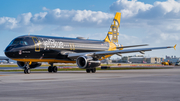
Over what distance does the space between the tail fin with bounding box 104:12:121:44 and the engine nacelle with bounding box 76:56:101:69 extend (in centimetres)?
1191

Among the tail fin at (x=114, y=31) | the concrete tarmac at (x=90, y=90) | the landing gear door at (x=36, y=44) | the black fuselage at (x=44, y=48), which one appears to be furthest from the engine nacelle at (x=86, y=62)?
the concrete tarmac at (x=90, y=90)

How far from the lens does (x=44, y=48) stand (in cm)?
3088

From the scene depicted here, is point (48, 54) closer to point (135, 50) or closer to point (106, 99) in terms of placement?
point (135, 50)

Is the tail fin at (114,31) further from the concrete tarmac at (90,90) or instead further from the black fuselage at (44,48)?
the concrete tarmac at (90,90)

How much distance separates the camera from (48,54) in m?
31.3

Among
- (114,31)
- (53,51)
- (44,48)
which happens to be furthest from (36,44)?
(114,31)

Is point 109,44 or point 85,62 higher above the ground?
point 109,44

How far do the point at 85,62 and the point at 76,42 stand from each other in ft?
21.2

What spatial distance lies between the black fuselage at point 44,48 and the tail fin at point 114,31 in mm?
6901

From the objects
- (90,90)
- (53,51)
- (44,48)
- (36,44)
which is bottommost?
(90,90)

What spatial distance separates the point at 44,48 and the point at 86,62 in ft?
18.0

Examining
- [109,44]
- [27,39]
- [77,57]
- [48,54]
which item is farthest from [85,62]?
[109,44]

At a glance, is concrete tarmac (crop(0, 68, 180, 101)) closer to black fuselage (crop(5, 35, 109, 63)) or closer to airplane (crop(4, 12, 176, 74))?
black fuselage (crop(5, 35, 109, 63))

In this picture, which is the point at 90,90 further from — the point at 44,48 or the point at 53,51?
the point at 53,51
